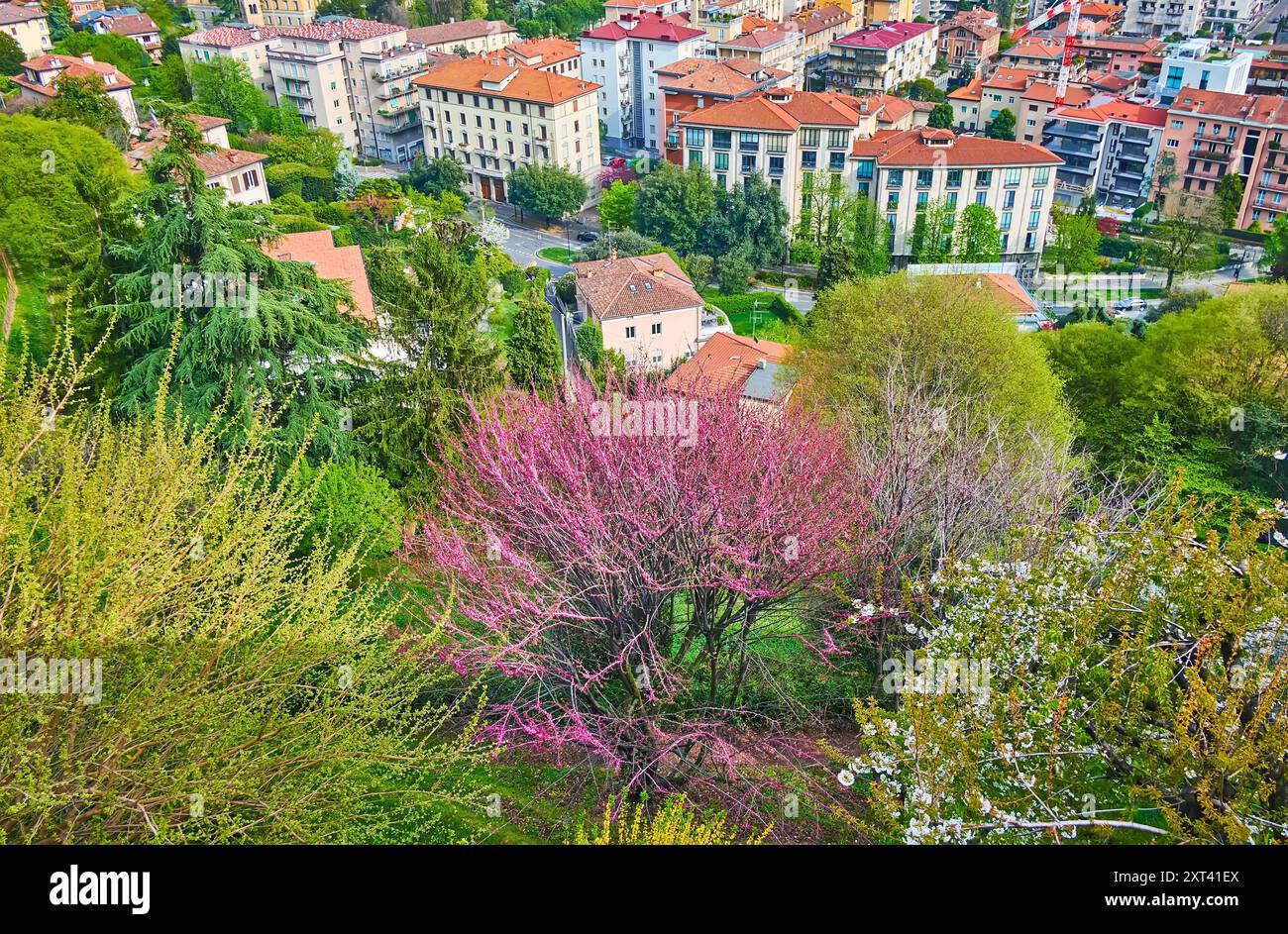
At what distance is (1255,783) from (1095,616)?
2.09 m

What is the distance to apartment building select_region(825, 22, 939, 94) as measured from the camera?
257ft

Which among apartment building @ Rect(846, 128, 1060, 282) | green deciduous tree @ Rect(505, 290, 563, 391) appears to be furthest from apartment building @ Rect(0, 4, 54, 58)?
green deciduous tree @ Rect(505, 290, 563, 391)

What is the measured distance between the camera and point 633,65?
71.3m

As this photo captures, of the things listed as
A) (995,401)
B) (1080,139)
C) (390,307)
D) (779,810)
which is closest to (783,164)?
(1080,139)

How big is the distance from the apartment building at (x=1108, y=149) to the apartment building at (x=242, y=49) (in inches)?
2337

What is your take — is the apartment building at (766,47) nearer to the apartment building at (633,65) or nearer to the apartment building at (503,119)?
the apartment building at (633,65)

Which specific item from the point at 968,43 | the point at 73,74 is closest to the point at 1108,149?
the point at 968,43

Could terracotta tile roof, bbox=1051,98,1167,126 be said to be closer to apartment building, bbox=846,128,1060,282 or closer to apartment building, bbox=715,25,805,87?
apartment building, bbox=846,128,1060,282

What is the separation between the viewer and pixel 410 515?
18.4 metres

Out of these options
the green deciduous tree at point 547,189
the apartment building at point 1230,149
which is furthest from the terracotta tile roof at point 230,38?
the apartment building at point 1230,149

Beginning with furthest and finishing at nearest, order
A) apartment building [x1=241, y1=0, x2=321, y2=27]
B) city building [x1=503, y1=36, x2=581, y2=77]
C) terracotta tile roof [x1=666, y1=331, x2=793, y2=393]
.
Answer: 1. apartment building [x1=241, y1=0, x2=321, y2=27]
2. city building [x1=503, y1=36, x2=581, y2=77]
3. terracotta tile roof [x1=666, y1=331, x2=793, y2=393]

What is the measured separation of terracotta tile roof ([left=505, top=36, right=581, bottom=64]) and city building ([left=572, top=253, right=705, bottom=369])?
3483cm

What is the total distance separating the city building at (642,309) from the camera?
3556 centimetres

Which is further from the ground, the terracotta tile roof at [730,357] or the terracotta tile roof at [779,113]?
the terracotta tile roof at [779,113]
